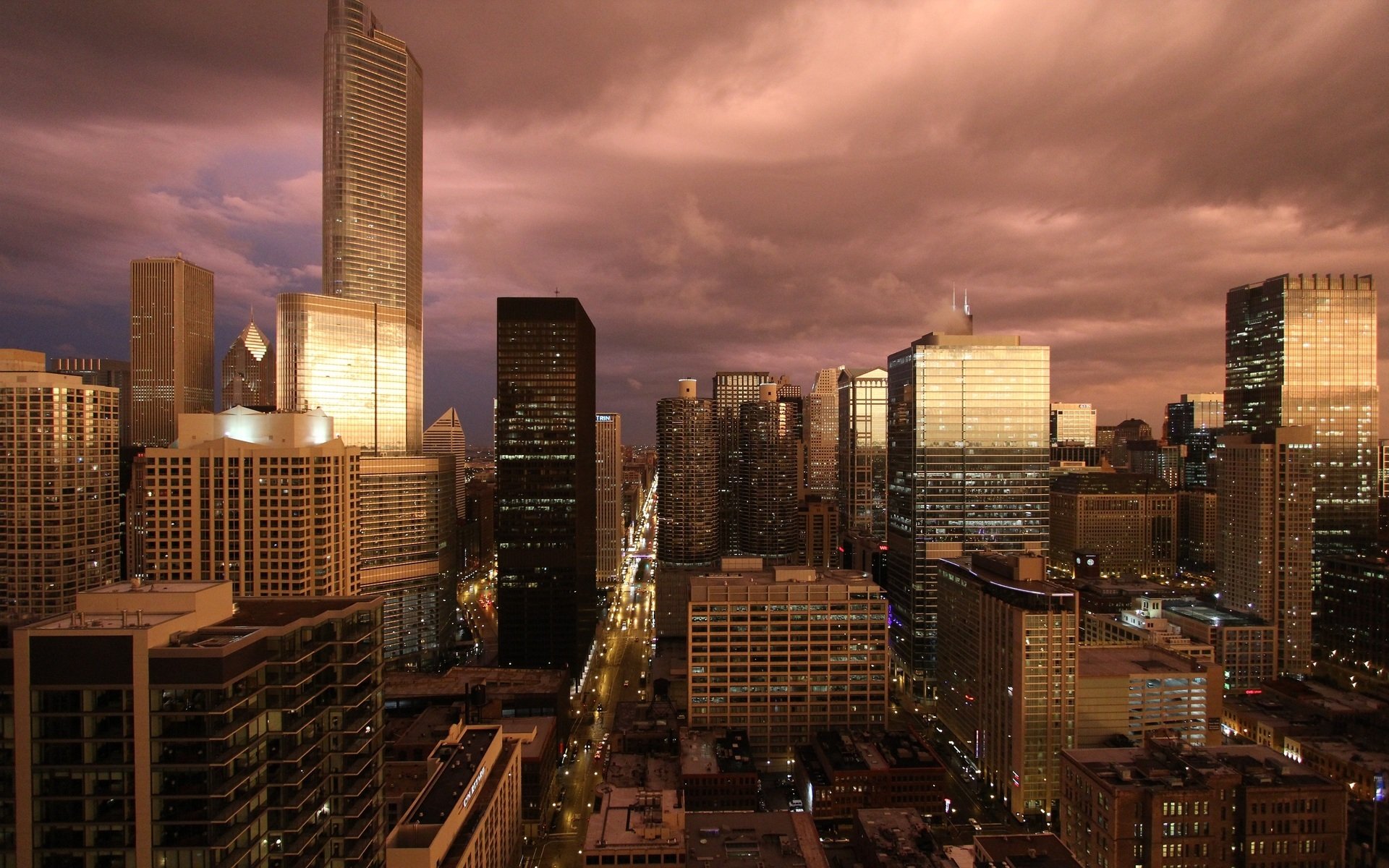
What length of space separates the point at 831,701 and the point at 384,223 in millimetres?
114725

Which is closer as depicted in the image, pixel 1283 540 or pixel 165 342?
pixel 1283 540

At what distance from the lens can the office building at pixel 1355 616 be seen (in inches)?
4685

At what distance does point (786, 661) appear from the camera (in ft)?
322

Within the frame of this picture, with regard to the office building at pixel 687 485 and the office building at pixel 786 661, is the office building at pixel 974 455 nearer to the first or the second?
the office building at pixel 786 661

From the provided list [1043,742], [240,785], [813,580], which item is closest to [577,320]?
[813,580]

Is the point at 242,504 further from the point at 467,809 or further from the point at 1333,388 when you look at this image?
the point at 1333,388

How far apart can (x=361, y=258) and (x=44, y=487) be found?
60.5 meters

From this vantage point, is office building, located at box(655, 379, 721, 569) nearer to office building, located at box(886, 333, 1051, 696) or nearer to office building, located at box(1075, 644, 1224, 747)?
office building, located at box(886, 333, 1051, 696)

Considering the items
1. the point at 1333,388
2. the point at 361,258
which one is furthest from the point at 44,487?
the point at 1333,388

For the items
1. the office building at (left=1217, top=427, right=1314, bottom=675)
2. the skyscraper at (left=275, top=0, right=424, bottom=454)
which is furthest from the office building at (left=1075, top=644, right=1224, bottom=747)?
the skyscraper at (left=275, top=0, right=424, bottom=454)

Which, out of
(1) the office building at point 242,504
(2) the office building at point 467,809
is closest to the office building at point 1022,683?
(2) the office building at point 467,809

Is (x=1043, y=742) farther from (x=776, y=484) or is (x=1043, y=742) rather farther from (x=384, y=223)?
(x=384, y=223)

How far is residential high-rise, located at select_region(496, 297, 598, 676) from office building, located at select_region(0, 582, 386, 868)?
3566 inches

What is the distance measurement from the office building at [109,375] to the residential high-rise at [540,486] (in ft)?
340
